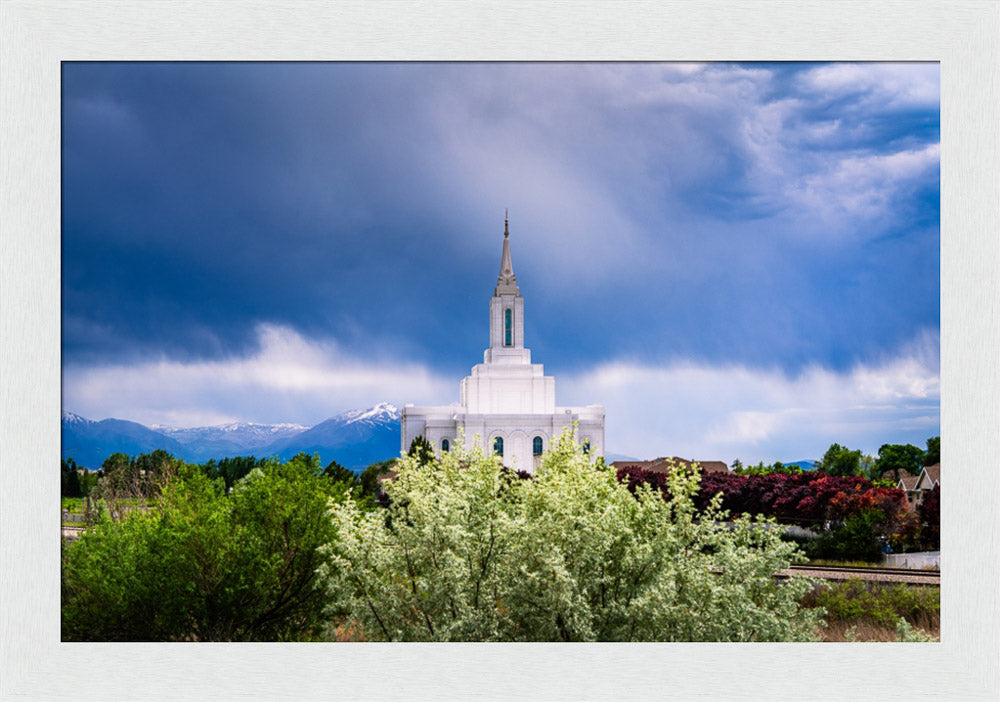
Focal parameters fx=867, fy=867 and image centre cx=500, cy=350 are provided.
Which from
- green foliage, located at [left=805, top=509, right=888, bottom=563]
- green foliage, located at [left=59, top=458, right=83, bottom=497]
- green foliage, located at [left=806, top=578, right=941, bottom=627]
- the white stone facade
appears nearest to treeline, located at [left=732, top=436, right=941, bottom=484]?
the white stone facade

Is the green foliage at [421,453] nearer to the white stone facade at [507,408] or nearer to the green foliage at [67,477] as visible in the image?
the green foliage at [67,477]

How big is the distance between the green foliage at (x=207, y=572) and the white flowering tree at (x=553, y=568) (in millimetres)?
1338

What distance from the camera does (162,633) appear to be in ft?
29.8

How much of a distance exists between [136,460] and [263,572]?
34.8 ft

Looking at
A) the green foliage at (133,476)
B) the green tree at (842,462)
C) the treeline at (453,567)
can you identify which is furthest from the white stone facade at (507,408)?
the treeline at (453,567)

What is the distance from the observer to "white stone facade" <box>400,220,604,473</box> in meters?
36.6

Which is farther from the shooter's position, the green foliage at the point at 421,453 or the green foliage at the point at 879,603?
the green foliage at the point at 879,603

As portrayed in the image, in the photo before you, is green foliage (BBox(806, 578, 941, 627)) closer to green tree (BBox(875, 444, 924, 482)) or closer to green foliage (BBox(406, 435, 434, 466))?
green foliage (BBox(406, 435, 434, 466))

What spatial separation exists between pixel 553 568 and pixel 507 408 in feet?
102

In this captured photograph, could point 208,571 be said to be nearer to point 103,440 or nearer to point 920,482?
point 103,440

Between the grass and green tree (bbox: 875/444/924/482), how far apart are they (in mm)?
18987

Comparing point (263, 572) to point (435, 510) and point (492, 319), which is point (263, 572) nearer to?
point (435, 510)

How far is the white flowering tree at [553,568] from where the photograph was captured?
24.1 feet
